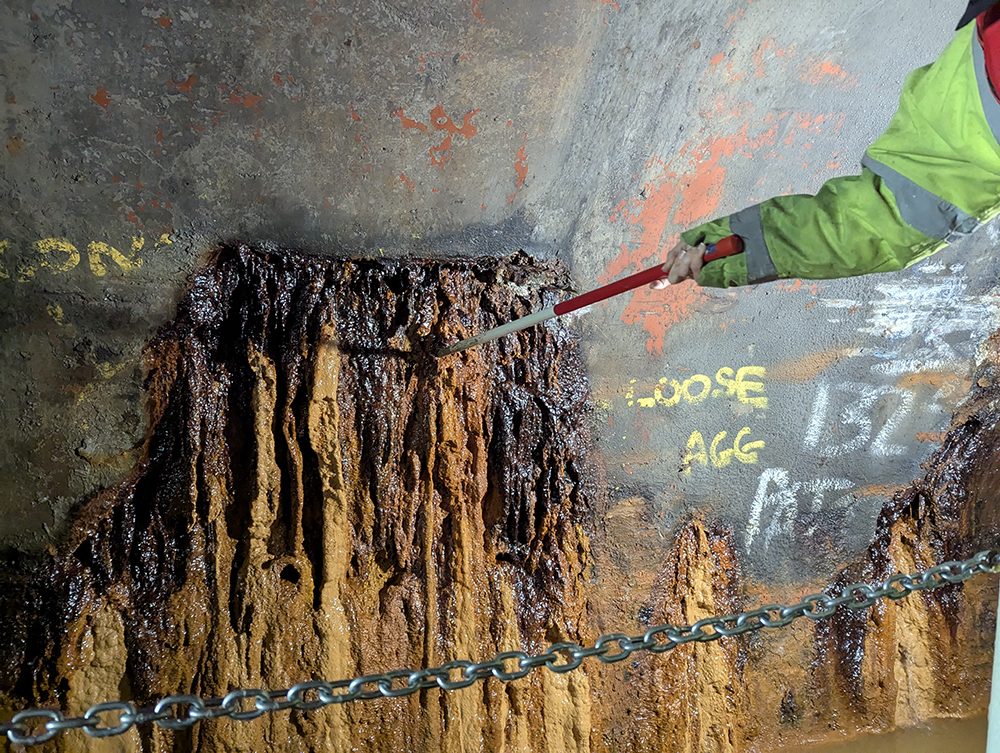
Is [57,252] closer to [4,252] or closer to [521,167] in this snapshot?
[4,252]

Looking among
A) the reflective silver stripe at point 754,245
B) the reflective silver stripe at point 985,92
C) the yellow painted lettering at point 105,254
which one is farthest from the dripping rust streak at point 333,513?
the reflective silver stripe at point 985,92

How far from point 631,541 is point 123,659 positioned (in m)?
1.60

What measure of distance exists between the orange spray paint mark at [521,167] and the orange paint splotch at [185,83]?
0.85 meters

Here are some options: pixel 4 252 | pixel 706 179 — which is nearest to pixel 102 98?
pixel 4 252

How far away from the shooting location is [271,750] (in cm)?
207

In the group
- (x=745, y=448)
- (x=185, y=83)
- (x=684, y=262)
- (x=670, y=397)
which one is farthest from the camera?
(x=745, y=448)

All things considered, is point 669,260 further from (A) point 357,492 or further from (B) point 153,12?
(B) point 153,12

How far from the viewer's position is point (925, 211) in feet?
4.64

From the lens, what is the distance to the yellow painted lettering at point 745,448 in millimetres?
2496

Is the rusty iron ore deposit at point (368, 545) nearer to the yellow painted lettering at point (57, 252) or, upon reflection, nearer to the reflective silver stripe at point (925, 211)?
the yellow painted lettering at point (57, 252)

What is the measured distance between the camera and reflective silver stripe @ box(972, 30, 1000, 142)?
1.28 metres

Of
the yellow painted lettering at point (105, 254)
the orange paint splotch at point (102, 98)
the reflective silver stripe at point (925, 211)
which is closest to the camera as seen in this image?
the reflective silver stripe at point (925, 211)

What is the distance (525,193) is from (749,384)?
1036 millimetres

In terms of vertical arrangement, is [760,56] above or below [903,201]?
above
